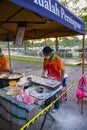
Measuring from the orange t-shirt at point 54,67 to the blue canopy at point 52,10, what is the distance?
0.93 m

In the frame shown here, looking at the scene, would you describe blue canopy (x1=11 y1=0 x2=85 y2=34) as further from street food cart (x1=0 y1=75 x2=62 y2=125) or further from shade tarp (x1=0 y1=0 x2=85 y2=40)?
street food cart (x1=0 y1=75 x2=62 y2=125)

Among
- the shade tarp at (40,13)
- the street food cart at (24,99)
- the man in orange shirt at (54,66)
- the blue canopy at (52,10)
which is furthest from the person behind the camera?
the man in orange shirt at (54,66)

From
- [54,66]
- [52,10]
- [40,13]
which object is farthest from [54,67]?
[40,13]

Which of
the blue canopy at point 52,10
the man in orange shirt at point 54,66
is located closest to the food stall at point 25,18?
the blue canopy at point 52,10

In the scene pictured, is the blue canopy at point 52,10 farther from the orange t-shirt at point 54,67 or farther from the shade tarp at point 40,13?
the orange t-shirt at point 54,67

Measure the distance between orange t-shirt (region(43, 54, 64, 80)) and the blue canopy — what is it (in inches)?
36.8

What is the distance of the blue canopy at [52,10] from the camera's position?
2179mm

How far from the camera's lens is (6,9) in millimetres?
3641

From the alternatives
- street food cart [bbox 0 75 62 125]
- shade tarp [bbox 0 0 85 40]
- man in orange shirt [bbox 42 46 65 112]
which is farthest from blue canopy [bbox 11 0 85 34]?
street food cart [bbox 0 75 62 125]

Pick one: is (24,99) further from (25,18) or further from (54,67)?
(25,18)

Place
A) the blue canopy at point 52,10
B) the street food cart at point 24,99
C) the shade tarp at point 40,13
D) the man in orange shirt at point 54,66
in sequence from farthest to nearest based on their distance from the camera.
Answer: the man in orange shirt at point 54,66 → the street food cart at point 24,99 → the shade tarp at point 40,13 → the blue canopy at point 52,10

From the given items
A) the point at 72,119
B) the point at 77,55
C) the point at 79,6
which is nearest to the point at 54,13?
the point at 72,119

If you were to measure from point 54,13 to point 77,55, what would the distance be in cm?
2585

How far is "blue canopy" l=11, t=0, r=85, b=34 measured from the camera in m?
2.18
